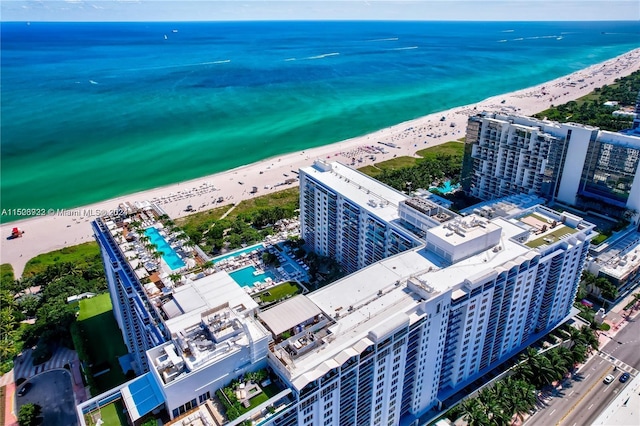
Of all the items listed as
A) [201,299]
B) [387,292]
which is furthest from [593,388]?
[201,299]

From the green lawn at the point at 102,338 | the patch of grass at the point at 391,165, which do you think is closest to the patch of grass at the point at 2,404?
the green lawn at the point at 102,338

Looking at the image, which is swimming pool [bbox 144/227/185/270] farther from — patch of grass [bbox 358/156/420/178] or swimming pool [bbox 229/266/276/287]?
patch of grass [bbox 358/156/420/178]

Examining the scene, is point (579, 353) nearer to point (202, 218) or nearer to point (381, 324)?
point (381, 324)

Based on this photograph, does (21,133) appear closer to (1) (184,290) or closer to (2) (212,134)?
(2) (212,134)

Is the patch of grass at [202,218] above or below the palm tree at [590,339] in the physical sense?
below

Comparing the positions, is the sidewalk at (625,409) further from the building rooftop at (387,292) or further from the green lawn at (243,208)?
the green lawn at (243,208)
